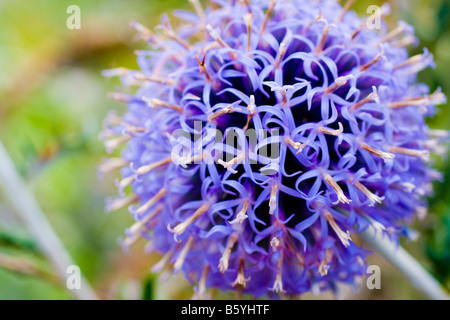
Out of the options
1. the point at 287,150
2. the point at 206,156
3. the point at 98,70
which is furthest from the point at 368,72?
the point at 98,70

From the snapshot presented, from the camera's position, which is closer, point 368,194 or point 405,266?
point 368,194

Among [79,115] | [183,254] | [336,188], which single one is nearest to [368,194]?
[336,188]

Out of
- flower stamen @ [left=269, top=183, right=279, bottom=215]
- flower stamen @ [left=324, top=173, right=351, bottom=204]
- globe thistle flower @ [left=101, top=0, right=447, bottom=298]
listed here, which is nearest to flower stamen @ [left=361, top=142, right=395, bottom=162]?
globe thistle flower @ [left=101, top=0, right=447, bottom=298]

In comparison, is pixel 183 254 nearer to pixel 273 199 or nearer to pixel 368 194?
pixel 273 199

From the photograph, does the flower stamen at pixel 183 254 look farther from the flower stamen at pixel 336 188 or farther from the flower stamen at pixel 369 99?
the flower stamen at pixel 369 99
